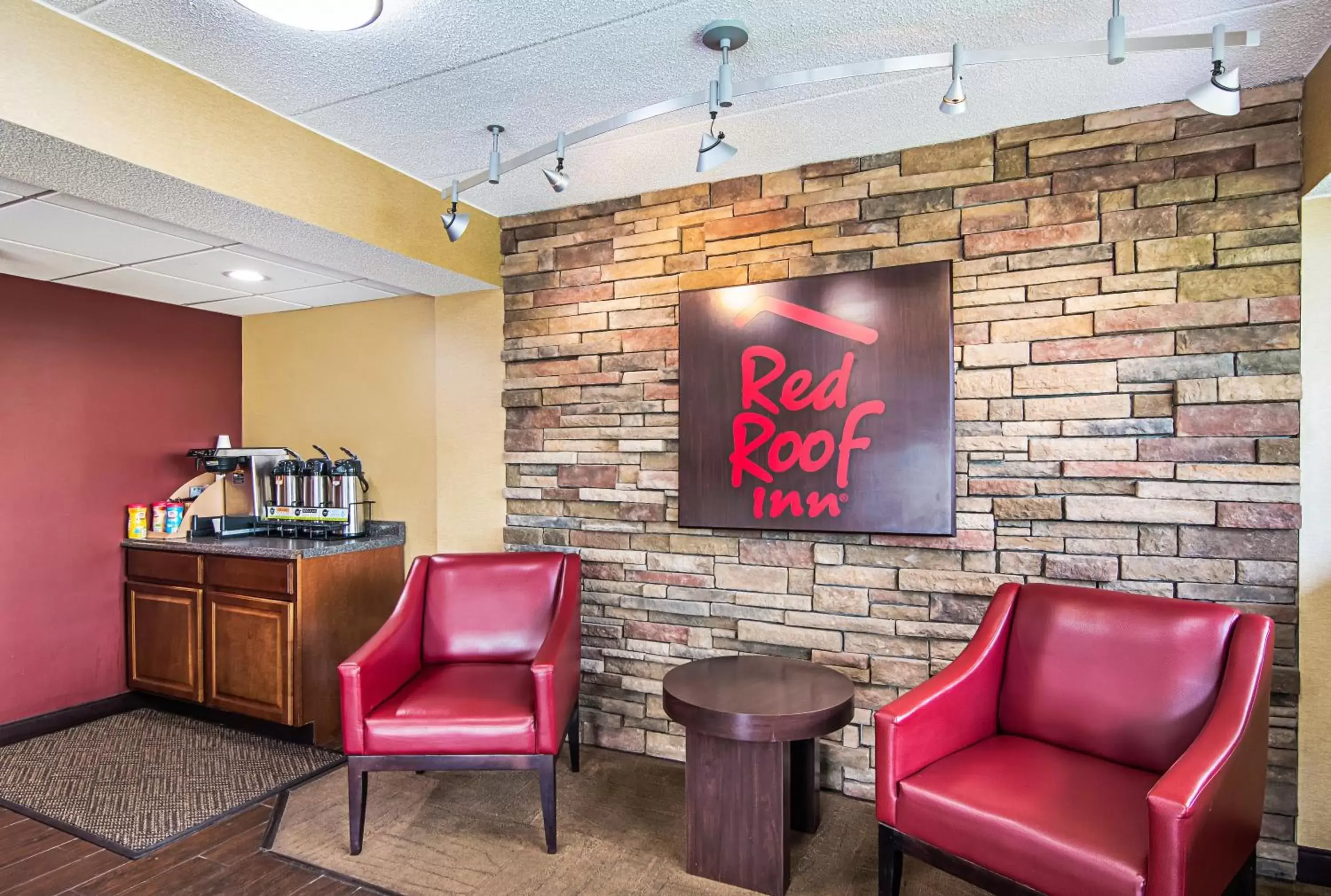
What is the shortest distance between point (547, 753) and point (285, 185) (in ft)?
6.79

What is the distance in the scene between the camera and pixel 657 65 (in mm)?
2158

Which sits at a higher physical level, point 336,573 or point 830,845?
point 336,573

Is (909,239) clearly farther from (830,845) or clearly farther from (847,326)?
(830,845)

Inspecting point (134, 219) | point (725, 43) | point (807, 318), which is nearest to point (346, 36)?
point (725, 43)

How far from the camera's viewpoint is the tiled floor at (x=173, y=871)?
2.24 meters

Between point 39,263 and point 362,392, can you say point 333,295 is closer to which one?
point 362,392

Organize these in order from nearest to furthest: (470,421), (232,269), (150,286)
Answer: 1. (232,269)
2. (470,421)
3. (150,286)

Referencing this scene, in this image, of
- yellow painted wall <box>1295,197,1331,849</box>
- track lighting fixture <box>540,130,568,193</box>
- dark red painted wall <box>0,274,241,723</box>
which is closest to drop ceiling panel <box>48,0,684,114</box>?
track lighting fixture <box>540,130,568,193</box>

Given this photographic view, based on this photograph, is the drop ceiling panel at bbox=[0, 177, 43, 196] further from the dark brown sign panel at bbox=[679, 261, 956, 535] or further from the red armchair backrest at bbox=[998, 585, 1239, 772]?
the red armchair backrest at bbox=[998, 585, 1239, 772]

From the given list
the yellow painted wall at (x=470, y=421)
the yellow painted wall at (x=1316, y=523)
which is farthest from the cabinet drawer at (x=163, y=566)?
the yellow painted wall at (x=1316, y=523)

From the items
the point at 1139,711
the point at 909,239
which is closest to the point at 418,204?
the point at 909,239

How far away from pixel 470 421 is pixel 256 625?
133 centimetres

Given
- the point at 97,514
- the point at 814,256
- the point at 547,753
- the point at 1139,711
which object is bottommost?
the point at 547,753

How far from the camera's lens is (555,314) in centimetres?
343
